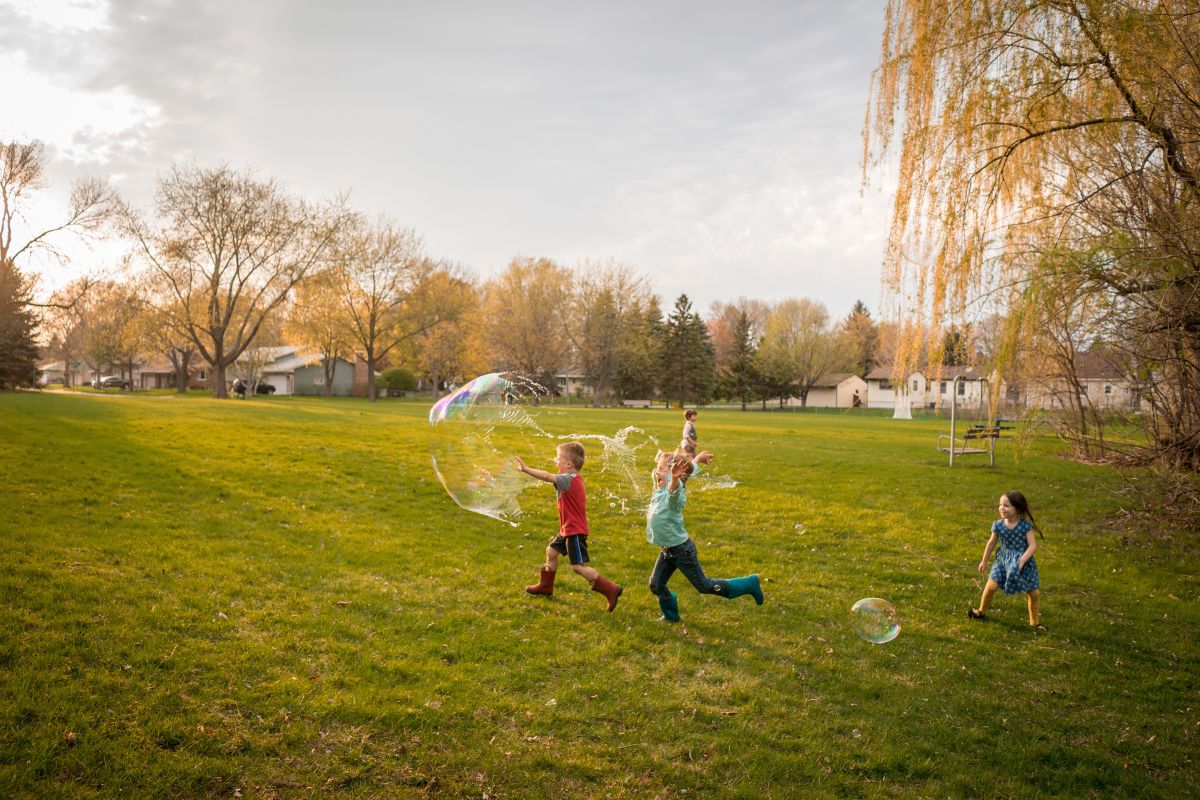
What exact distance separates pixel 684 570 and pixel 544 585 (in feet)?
6.19

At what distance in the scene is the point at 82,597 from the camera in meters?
7.05

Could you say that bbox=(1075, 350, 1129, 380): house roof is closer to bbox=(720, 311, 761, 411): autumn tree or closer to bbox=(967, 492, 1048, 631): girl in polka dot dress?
bbox=(967, 492, 1048, 631): girl in polka dot dress

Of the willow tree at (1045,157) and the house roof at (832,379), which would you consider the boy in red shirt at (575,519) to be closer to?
the willow tree at (1045,157)

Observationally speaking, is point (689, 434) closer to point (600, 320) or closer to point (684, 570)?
point (684, 570)

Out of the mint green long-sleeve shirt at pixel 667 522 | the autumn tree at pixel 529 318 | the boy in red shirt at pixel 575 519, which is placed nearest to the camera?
the mint green long-sleeve shirt at pixel 667 522

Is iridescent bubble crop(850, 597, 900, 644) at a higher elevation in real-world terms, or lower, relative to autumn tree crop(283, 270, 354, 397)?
lower

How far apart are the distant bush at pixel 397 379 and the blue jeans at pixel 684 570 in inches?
2877

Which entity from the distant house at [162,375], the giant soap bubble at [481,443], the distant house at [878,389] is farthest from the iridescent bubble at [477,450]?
the distant house at [162,375]

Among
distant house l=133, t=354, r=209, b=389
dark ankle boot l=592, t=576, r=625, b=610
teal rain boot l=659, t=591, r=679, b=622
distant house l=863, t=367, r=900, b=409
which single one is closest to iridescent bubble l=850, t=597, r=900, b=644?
teal rain boot l=659, t=591, r=679, b=622

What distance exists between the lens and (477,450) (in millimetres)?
8789

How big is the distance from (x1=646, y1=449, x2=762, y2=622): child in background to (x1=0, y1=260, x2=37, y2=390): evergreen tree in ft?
152

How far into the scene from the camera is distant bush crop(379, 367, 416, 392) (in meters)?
77.7

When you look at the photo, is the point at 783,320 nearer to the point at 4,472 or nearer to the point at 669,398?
the point at 669,398

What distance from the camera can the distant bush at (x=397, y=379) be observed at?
255 feet
